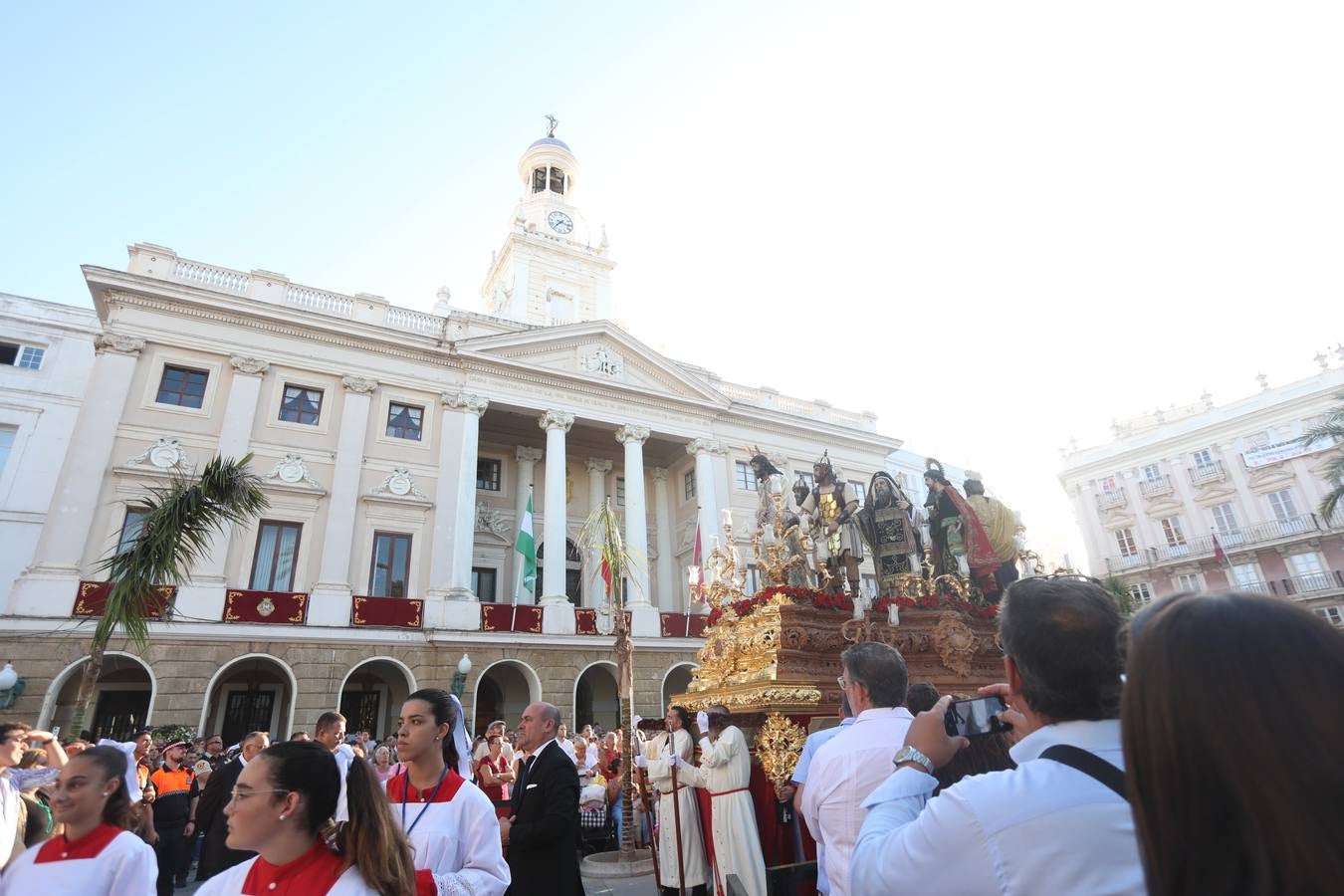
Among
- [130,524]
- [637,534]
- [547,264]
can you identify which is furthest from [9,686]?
[547,264]

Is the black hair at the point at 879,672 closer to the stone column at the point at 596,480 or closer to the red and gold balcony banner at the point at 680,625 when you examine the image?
the red and gold balcony banner at the point at 680,625

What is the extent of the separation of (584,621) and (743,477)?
9274 mm

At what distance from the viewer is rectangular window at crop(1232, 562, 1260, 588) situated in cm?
3096

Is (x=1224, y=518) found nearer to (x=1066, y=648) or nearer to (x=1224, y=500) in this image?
(x=1224, y=500)

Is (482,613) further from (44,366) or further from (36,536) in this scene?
(44,366)

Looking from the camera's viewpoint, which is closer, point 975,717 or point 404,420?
point 975,717

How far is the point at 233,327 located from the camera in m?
20.8

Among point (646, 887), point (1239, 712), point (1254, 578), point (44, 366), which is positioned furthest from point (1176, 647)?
point (1254, 578)

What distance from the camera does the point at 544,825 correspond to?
13.5ft

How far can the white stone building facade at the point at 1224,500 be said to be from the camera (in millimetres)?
30547

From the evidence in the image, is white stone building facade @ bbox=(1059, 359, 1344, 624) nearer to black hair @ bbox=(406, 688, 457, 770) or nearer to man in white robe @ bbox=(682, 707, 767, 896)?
man in white robe @ bbox=(682, 707, 767, 896)

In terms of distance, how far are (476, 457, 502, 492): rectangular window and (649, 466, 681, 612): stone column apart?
647 cm

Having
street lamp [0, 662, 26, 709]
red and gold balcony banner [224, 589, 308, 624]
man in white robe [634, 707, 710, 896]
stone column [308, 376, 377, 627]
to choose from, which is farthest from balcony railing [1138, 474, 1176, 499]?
street lamp [0, 662, 26, 709]

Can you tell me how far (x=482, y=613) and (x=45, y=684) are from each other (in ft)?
32.3
